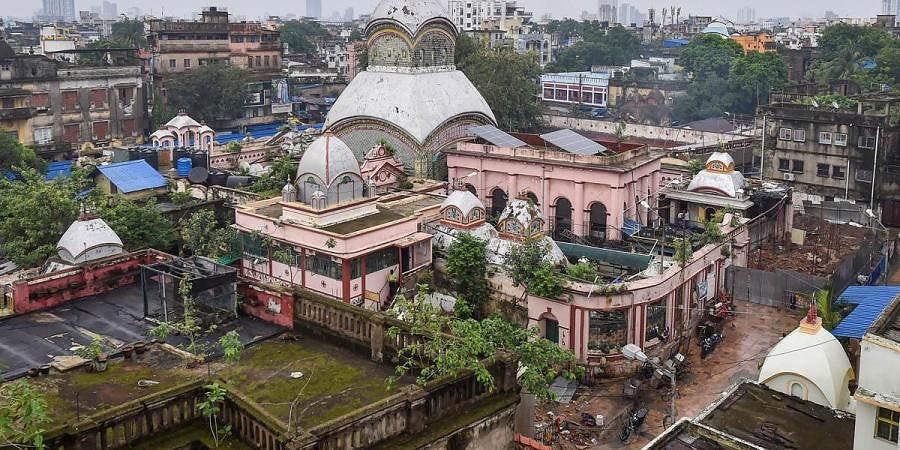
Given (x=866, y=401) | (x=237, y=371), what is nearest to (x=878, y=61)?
(x=866, y=401)

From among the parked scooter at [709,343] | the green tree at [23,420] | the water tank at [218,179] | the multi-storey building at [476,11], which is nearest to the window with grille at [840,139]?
the parked scooter at [709,343]

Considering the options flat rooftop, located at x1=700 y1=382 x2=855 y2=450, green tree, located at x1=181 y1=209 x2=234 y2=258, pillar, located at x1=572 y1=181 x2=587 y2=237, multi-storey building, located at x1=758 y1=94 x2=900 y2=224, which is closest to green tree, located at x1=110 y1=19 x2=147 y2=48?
green tree, located at x1=181 y1=209 x2=234 y2=258

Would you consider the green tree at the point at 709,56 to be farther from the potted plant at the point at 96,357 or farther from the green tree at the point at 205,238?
the potted plant at the point at 96,357

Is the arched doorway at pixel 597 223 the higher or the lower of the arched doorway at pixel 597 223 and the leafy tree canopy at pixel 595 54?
the lower

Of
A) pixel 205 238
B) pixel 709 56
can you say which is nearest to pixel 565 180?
pixel 205 238

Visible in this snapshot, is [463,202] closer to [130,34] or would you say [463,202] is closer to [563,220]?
[563,220]

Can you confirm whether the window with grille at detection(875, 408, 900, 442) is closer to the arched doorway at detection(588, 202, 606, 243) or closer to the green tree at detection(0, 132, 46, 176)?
the arched doorway at detection(588, 202, 606, 243)
